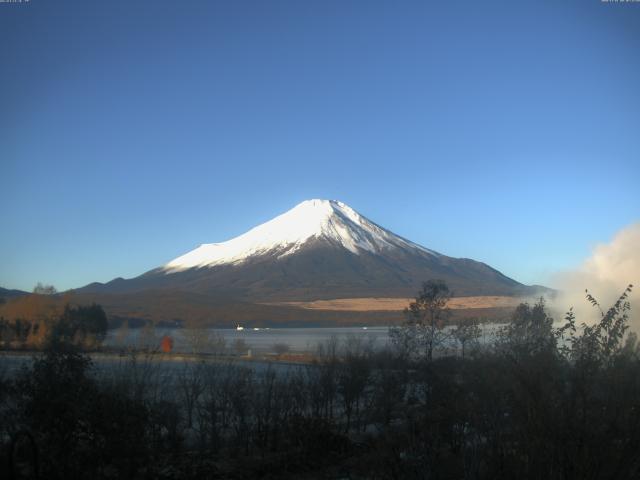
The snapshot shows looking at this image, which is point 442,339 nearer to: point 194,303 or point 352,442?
point 352,442

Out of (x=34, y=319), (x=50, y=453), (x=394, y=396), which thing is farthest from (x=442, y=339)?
(x=34, y=319)

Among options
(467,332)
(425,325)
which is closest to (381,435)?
(425,325)

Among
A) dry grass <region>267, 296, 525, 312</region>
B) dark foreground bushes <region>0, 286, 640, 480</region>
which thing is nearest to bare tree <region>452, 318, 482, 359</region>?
dark foreground bushes <region>0, 286, 640, 480</region>

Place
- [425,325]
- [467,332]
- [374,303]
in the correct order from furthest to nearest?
1. [374,303]
2. [467,332]
3. [425,325]

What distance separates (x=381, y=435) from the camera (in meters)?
13.0

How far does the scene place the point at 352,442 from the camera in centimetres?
1927

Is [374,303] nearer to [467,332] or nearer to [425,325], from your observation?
[467,332]

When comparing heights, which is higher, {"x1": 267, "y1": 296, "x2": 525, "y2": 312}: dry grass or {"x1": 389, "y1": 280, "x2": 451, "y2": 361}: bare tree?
{"x1": 267, "y1": 296, "x2": 525, "y2": 312}: dry grass

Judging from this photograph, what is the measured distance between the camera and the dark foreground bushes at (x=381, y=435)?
6410 mm

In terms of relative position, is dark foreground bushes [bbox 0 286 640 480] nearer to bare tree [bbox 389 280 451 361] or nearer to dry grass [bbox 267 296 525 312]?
bare tree [bbox 389 280 451 361]

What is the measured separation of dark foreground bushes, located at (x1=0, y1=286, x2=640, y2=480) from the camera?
21.0ft

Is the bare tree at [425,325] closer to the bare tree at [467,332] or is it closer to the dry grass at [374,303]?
the bare tree at [467,332]

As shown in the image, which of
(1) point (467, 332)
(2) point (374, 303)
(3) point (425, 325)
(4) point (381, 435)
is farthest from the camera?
(2) point (374, 303)

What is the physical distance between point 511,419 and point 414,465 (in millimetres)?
1319
